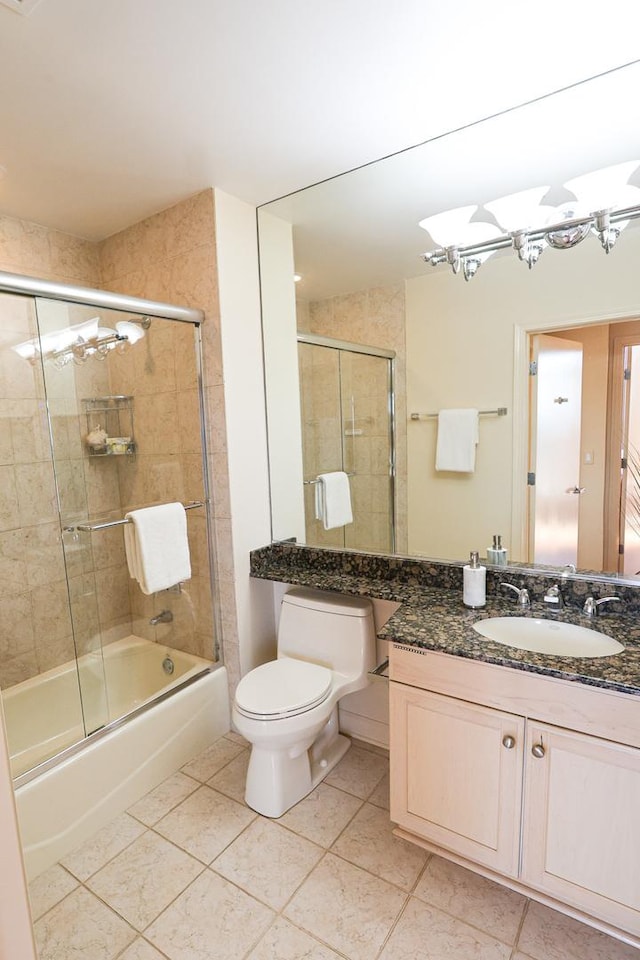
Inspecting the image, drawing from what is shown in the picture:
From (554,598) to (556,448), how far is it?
20.5 inches

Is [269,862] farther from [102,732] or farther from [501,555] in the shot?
[501,555]

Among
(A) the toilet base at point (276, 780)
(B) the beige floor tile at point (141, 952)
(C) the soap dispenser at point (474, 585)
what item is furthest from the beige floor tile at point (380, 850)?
(C) the soap dispenser at point (474, 585)

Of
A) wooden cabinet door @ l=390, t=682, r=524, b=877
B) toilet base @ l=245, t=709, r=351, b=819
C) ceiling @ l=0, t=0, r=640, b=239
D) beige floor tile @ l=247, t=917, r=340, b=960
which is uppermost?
ceiling @ l=0, t=0, r=640, b=239

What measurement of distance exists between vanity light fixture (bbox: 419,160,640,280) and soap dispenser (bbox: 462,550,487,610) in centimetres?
107

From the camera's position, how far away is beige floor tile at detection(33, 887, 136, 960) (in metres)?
1.36

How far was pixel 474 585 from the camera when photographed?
169 centimetres

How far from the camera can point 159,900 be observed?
1.51 meters

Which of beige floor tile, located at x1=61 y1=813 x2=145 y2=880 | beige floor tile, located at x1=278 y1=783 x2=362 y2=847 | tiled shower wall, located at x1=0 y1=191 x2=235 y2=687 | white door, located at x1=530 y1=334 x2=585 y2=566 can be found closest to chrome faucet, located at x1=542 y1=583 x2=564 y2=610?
white door, located at x1=530 y1=334 x2=585 y2=566

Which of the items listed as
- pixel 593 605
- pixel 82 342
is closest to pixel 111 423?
pixel 82 342

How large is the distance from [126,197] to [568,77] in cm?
168

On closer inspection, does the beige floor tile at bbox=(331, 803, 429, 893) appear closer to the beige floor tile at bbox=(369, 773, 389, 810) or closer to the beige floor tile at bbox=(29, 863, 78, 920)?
the beige floor tile at bbox=(369, 773, 389, 810)

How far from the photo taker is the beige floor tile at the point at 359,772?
1970mm

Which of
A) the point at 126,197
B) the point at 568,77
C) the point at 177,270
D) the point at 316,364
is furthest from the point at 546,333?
the point at 126,197

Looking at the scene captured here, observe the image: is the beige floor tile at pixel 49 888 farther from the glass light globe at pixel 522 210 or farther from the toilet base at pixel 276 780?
the glass light globe at pixel 522 210
